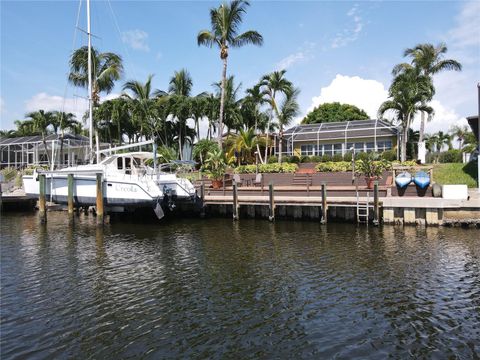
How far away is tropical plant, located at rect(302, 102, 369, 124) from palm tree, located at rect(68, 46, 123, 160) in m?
32.9

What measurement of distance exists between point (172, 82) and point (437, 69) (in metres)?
28.1

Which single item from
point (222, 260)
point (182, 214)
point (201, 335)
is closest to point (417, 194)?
point (222, 260)

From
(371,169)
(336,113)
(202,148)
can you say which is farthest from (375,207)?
(336,113)

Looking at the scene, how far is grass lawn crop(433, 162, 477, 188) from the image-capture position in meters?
27.2

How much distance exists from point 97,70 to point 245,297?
25348 millimetres

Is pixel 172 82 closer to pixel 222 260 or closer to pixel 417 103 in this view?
pixel 417 103

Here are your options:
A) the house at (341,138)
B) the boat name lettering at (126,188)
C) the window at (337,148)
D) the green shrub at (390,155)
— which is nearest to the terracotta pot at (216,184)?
the boat name lettering at (126,188)

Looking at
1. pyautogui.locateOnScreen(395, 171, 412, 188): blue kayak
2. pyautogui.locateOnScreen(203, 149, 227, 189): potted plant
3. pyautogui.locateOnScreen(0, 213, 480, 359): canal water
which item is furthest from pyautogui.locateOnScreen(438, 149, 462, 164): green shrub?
pyautogui.locateOnScreen(203, 149, 227, 189): potted plant

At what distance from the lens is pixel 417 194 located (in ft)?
69.3

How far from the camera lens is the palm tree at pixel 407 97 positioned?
104ft

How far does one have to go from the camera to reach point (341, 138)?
1489 inches

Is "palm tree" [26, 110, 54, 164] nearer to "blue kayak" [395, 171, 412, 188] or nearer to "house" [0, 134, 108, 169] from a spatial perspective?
"house" [0, 134, 108, 169]

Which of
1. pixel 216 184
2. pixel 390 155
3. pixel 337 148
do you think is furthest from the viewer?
pixel 337 148

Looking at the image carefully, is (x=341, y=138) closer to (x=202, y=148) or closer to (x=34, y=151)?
(x=202, y=148)
